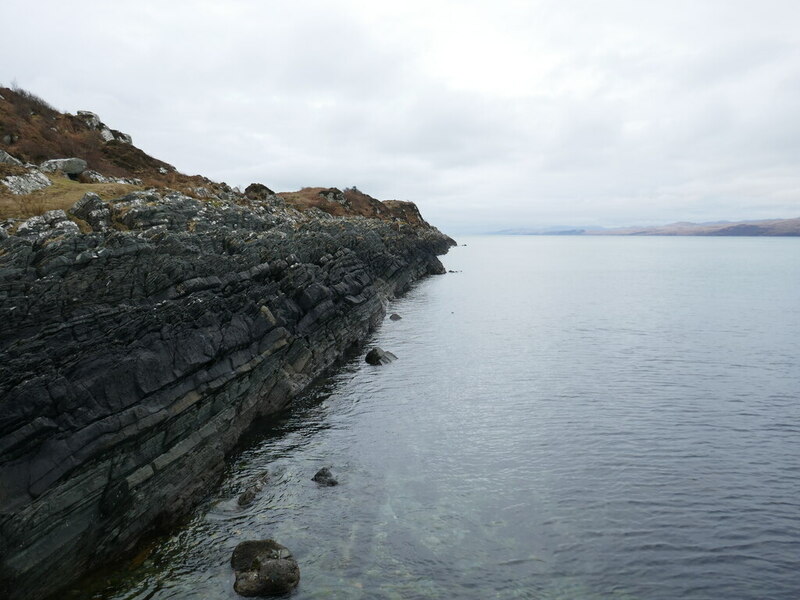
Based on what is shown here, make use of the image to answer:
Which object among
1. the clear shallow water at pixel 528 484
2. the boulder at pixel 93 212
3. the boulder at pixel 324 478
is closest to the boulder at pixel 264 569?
the clear shallow water at pixel 528 484

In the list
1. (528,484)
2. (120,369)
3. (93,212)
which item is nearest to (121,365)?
(120,369)

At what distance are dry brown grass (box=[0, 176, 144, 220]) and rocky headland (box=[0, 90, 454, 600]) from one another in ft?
1.61

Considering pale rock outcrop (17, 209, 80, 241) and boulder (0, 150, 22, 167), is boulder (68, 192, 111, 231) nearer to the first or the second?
pale rock outcrop (17, 209, 80, 241)

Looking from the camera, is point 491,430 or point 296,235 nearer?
point 491,430

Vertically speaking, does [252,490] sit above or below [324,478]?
above

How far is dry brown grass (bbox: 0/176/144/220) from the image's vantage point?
2598 centimetres

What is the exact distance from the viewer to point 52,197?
103ft

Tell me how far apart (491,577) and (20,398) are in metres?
18.1

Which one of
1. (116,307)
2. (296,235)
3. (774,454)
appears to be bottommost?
(774,454)

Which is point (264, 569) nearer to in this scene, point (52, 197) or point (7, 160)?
point (52, 197)

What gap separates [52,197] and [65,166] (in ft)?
40.1

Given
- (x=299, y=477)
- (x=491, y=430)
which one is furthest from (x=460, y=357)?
(x=299, y=477)

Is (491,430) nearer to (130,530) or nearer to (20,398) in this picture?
(130,530)

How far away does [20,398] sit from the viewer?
54.2ft
